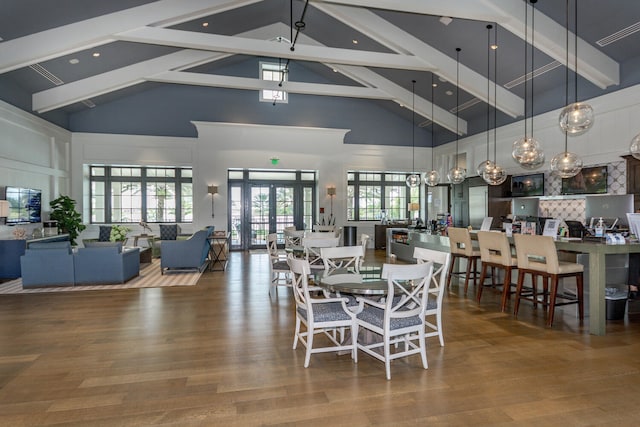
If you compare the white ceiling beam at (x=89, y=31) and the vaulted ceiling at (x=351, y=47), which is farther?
the white ceiling beam at (x=89, y=31)

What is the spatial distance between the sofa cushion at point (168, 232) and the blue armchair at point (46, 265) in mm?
4339

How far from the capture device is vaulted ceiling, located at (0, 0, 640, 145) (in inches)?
237

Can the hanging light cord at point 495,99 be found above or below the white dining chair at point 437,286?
above

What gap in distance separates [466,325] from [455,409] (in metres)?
1.95

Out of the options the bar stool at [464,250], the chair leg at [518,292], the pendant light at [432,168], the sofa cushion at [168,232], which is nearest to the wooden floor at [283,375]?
the chair leg at [518,292]

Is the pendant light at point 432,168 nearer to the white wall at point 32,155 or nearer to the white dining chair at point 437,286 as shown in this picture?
the white dining chair at point 437,286

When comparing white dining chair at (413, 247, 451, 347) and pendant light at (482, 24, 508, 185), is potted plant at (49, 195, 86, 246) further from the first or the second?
pendant light at (482, 24, 508, 185)

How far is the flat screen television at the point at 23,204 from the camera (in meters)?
7.50

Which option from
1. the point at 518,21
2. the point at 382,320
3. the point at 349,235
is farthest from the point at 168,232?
the point at 518,21

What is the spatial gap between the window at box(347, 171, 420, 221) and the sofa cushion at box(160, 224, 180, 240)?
5560 mm

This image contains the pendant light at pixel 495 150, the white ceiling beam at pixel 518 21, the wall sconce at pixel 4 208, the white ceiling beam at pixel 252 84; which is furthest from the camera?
the white ceiling beam at pixel 252 84

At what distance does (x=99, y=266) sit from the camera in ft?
21.5

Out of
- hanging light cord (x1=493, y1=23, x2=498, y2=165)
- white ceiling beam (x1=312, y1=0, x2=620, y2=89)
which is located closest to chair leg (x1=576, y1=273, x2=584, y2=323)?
white ceiling beam (x1=312, y1=0, x2=620, y2=89)

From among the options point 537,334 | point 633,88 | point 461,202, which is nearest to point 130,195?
point 461,202
